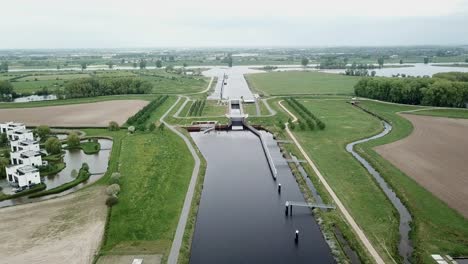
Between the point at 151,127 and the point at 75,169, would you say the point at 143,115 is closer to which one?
the point at 151,127

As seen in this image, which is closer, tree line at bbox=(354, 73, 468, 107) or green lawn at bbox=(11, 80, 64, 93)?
tree line at bbox=(354, 73, 468, 107)

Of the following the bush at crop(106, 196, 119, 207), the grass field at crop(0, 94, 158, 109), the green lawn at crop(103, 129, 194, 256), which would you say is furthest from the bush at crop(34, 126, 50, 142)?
the grass field at crop(0, 94, 158, 109)

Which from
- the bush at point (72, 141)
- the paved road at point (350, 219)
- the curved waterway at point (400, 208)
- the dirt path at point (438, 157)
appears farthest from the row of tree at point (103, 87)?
the dirt path at point (438, 157)

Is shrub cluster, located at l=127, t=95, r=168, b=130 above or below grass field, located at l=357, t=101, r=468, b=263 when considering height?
above

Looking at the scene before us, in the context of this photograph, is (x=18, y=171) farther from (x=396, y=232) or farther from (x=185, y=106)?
(x=185, y=106)

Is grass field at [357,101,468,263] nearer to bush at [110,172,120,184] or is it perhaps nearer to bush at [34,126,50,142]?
bush at [110,172,120,184]

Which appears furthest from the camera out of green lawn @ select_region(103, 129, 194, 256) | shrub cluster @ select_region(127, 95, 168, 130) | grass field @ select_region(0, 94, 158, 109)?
grass field @ select_region(0, 94, 158, 109)

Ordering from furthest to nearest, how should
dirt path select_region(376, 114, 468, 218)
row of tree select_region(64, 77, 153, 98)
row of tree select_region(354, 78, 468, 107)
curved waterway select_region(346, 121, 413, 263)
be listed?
row of tree select_region(64, 77, 153, 98), row of tree select_region(354, 78, 468, 107), dirt path select_region(376, 114, 468, 218), curved waterway select_region(346, 121, 413, 263)

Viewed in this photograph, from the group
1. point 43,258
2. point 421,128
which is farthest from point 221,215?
point 421,128
